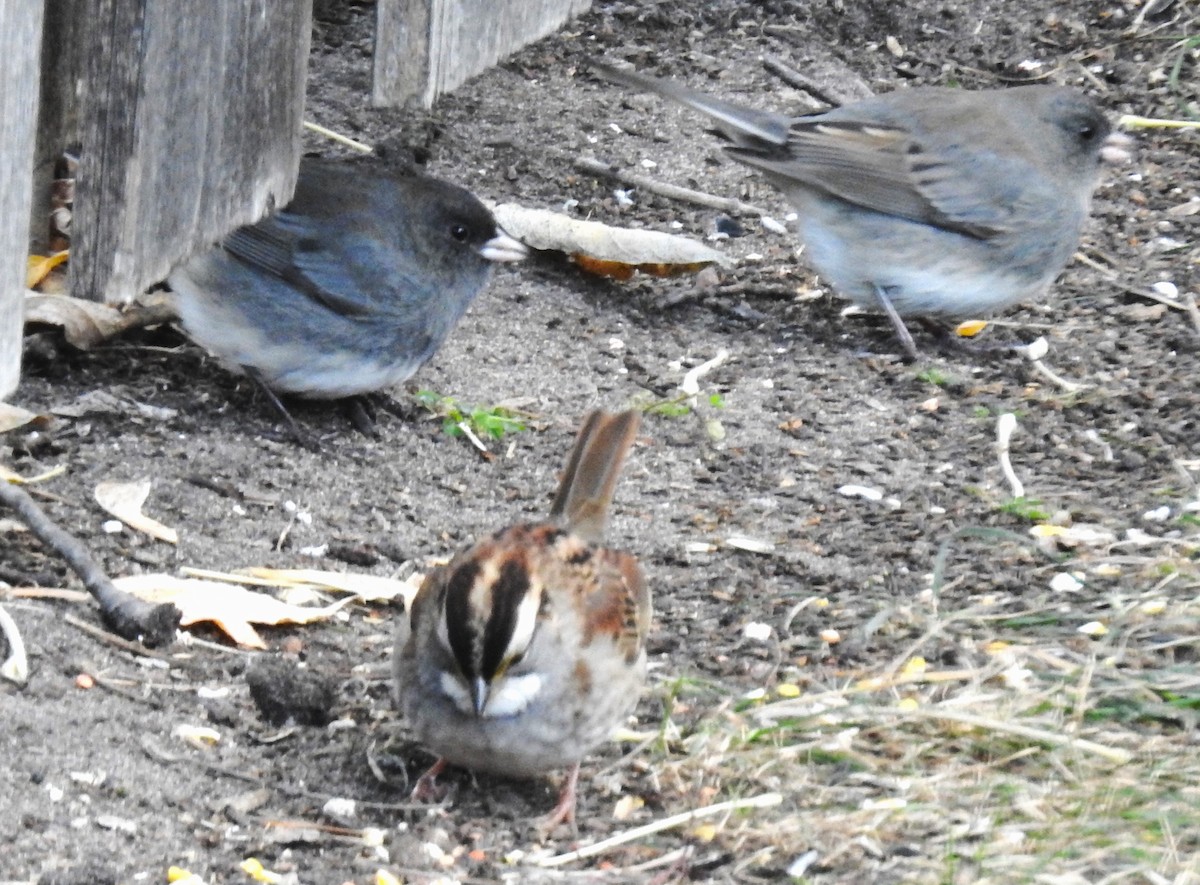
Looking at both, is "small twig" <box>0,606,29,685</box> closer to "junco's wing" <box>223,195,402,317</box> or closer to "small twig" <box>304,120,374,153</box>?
"junco's wing" <box>223,195,402,317</box>

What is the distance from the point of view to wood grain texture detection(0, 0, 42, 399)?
3.69m

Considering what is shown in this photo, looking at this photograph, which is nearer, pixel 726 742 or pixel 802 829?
pixel 802 829

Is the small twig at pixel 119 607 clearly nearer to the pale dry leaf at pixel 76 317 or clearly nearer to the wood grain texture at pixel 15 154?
the wood grain texture at pixel 15 154

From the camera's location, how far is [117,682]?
362 cm

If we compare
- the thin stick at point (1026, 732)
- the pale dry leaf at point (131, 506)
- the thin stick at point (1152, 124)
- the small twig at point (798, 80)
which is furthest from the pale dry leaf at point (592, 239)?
the thin stick at point (1026, 732)

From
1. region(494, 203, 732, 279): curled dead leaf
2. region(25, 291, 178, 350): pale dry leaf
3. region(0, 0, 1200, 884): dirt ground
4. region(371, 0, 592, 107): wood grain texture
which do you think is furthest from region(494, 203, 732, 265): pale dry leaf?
region(25, 291, 178, 350): pale dry leaf

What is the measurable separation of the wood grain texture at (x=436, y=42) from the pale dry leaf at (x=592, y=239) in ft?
2.34

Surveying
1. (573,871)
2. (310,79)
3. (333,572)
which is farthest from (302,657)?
(310,79)

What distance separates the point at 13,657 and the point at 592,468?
1255 millimetres

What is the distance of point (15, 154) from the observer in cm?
381

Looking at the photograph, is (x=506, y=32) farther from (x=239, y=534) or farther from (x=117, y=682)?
(x=117, y=682)

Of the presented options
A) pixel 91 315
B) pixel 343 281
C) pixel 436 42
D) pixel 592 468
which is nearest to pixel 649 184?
pixel 436 42

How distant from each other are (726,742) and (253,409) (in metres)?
2.07

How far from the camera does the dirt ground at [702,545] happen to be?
3295mm
